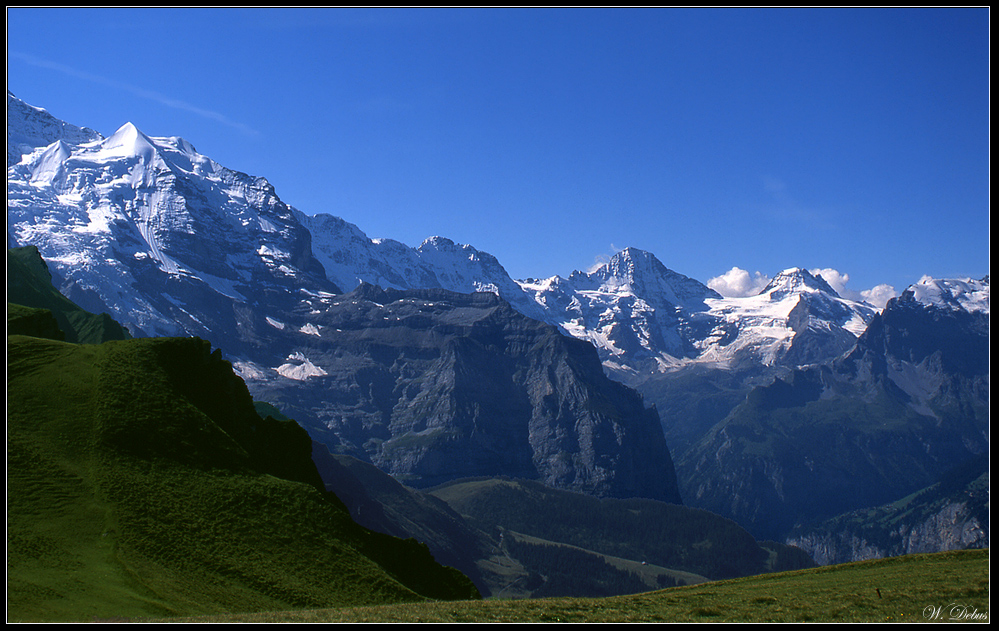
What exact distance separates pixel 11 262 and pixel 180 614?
162231 mm

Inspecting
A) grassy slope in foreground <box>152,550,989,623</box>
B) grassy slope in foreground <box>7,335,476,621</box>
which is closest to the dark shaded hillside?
grassy slope in foreground <box>7,335,476,621</box>

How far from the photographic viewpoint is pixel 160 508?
57500 millimetres

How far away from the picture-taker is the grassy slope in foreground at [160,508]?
49.5m

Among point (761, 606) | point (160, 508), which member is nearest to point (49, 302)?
point (160, 508)

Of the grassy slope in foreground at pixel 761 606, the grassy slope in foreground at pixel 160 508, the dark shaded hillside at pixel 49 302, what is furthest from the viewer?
the dark shaded hillside at pixel 49 302

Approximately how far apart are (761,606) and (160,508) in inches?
1793

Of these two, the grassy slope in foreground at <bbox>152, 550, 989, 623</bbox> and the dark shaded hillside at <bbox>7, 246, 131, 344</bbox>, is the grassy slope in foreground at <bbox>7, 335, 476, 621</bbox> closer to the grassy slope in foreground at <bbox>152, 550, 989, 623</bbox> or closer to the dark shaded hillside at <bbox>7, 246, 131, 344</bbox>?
the grassy slope in foreground at <bbox>152, 550, 989, 623</bbox>

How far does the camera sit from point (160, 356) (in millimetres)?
72750

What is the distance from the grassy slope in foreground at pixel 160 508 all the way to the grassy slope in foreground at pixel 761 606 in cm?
971

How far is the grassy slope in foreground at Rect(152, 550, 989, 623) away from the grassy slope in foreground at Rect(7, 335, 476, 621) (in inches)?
382

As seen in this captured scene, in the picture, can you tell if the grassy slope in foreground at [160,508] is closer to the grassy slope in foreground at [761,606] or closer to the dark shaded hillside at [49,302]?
the grassy slope in foreground at [761,606]

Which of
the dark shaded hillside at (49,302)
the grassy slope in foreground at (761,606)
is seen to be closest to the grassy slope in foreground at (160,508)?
the grassy slope in foreground at (761,606)

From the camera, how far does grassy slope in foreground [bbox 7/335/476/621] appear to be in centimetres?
4950

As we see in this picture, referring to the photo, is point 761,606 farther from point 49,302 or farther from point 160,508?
point 49,302
